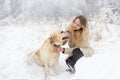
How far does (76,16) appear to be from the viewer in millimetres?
2348

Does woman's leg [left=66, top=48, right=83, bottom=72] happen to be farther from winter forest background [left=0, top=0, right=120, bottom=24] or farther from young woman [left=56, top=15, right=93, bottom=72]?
winter forest background [left=0, top=0, right=120, bottom=24]

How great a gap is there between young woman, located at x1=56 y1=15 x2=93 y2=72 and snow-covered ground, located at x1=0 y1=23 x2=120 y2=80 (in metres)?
0.04

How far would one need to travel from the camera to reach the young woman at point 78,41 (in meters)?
2.21

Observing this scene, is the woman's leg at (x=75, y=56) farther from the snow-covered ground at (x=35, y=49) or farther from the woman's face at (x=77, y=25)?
the woman's face at (x=77, y=25)

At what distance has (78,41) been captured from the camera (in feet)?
7.32

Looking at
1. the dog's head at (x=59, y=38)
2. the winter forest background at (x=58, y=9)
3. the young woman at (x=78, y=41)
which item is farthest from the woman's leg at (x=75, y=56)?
the winter forest background at (x=58, y=9)

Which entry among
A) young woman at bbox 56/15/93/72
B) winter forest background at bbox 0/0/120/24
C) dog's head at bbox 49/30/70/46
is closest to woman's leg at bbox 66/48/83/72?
young woman at bbox 56/15/93/72

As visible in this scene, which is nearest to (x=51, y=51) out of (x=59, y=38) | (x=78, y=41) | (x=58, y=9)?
(x=59, y=38)

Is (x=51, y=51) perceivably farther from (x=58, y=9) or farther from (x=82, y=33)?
(x=58, y=9)

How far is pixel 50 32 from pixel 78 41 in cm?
23

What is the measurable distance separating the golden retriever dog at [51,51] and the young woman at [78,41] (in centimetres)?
9

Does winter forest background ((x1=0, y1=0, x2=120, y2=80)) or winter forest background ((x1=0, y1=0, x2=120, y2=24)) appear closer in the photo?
winter forest background ((x1=0, y1=0, x2=120, y2=80))

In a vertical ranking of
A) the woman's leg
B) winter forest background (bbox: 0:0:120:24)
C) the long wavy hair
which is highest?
winter forest background (bbox: 0:0:120:24)

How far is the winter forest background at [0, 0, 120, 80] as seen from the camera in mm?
2158
